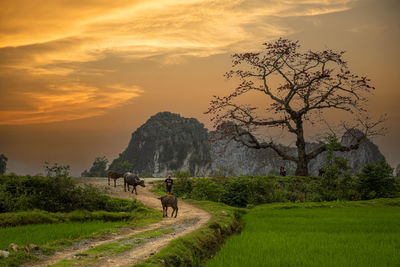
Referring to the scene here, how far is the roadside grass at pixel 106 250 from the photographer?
25.0 feet

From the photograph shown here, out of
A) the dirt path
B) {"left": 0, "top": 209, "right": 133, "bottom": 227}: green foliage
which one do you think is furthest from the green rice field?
the dirt path

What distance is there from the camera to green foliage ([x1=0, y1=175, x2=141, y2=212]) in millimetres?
18406

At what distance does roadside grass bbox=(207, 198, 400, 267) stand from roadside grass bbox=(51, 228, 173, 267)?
2.13 metres

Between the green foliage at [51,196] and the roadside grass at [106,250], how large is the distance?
9326 mm

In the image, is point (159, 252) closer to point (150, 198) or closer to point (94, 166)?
point (150, 198)

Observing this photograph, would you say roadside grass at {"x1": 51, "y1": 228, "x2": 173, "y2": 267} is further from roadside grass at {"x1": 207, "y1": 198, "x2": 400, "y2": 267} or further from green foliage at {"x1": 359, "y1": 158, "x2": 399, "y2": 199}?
green foliage at {"x1": 359, "y1": 158, "x2": 399, "y2": 199}

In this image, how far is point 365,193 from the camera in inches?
1133

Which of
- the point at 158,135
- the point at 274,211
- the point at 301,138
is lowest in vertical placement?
the point at 274,211

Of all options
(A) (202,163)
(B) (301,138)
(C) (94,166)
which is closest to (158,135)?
(A) (202,163)

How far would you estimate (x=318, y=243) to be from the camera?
1145 centimetres

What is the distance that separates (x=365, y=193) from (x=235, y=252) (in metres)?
21.9

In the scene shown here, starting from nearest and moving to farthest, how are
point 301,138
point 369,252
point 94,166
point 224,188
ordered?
point 369,252 < point 224,188 < point 301,138 < point 94,166

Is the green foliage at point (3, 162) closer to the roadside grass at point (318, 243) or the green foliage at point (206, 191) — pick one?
the green foliage at point (206, 191)

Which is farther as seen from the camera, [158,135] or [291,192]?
[158,135]
